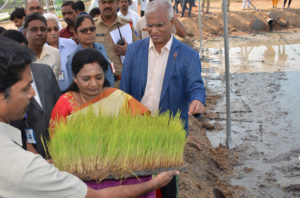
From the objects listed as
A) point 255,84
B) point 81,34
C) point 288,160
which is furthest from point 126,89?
point 255,84

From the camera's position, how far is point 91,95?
281 cm

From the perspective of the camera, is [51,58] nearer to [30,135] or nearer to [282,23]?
[30,135]

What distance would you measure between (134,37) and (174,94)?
207 cm

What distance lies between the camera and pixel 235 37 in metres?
16.2

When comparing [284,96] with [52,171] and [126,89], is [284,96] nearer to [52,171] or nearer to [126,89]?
[126,89]

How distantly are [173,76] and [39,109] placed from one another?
1.19 m

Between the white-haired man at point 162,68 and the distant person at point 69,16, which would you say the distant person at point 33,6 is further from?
the white-haired man at point 162,68

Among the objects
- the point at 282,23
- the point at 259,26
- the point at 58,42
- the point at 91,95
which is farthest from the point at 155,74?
the point at 282,23

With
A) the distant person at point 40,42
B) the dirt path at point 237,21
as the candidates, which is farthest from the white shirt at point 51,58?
the dirt path at point 237,21

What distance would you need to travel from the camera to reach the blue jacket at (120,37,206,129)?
3180mm

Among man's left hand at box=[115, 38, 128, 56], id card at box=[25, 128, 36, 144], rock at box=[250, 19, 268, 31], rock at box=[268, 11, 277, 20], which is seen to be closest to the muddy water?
man's left hand at box=[115, 38, 128, 56]

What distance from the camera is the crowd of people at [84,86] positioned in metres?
1.47

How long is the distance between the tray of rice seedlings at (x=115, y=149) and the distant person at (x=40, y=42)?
1707mm

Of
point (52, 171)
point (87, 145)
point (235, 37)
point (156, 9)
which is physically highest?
point (156, 9)
